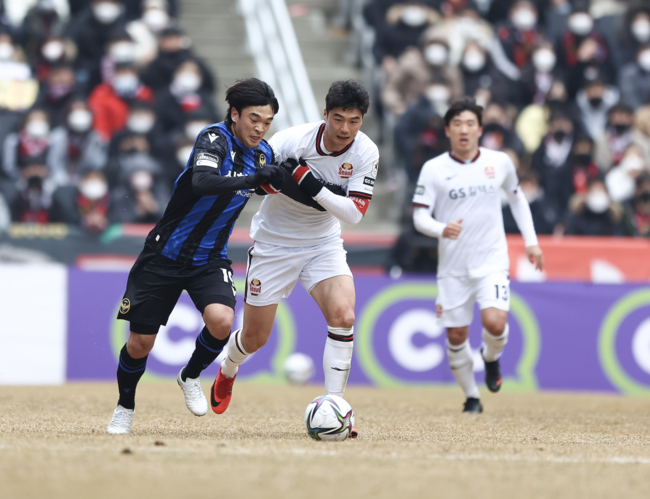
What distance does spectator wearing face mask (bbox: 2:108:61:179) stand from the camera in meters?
13.6

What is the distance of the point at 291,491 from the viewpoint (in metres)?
4.39

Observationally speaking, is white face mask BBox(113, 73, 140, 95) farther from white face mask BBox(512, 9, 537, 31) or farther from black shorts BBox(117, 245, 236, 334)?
black shorts BBox(117, 245, 236, 334)

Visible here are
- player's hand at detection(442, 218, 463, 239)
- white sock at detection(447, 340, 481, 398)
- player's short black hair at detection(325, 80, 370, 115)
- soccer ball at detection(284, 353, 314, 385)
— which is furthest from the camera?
soccer ball at detection(284, 353, 314, 385)

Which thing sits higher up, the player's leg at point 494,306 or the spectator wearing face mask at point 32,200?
the spectator wearing face mask at point 32,200

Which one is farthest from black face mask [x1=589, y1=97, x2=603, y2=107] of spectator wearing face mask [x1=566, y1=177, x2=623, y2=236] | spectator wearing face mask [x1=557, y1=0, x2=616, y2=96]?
spectator wearing face mask [x1=566, y1=177, x2=623, y2=236]

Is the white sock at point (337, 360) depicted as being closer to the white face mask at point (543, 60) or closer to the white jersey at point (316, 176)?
the white jersey at point (316, 176)

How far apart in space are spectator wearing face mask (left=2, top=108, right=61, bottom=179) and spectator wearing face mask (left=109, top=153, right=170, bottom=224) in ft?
3.88

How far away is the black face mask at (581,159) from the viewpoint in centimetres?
1475

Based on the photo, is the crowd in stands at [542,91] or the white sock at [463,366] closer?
the white sock at [463,366]

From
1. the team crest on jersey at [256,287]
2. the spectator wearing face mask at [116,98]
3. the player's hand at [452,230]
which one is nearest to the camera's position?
the team crest on jersey at [256,287]

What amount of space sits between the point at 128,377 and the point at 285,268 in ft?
4.50

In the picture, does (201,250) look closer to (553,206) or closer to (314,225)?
(314,225)

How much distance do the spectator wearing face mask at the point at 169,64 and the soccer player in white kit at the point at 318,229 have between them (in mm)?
8092

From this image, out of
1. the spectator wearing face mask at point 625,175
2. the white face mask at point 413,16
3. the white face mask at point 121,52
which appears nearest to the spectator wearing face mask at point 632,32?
the spectator wearing face mask at point 625,175
